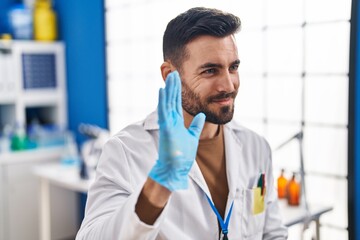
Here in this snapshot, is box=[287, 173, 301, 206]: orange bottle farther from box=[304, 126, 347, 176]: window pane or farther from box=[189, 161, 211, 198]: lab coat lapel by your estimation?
box=[189, 161, 211, 198]: lab coat lapel

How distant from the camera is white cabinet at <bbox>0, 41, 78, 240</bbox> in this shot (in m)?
3.42

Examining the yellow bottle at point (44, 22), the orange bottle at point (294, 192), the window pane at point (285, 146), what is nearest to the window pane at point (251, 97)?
the window pane at point (285, 146)

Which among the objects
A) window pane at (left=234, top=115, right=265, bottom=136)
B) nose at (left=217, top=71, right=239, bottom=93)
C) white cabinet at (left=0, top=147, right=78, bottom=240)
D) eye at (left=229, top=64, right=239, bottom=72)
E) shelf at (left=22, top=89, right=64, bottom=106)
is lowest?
white cabinet at (left=0, top=147, right=78, bottom=240)

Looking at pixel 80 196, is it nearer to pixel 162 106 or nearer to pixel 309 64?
pixel 309 64

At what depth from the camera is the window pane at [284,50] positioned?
2348 millimetres

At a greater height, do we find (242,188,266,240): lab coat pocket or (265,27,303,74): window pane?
(265,27,303,74): window pane

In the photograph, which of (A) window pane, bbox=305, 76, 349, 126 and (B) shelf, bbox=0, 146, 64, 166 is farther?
(B) shelf, bbox=0, 146, 64, 166

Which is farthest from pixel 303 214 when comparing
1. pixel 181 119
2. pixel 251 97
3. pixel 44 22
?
pixel 44 22

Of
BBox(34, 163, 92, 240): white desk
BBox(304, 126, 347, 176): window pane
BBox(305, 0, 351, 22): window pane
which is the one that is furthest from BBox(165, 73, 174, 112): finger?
BBox(34, 163, 92, 240): white desk

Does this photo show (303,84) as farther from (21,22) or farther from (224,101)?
(21,22)

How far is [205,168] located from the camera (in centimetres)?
137

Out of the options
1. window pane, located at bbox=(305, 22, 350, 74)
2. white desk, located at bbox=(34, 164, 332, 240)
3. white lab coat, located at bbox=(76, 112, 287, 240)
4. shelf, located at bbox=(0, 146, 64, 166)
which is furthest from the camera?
shelf, located at bbox=(0, 146, 64, 166)

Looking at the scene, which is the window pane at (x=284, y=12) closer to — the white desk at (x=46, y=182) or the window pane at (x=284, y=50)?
the window pane at (x=284, y=50)

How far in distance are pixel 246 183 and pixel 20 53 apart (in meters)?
2.71
